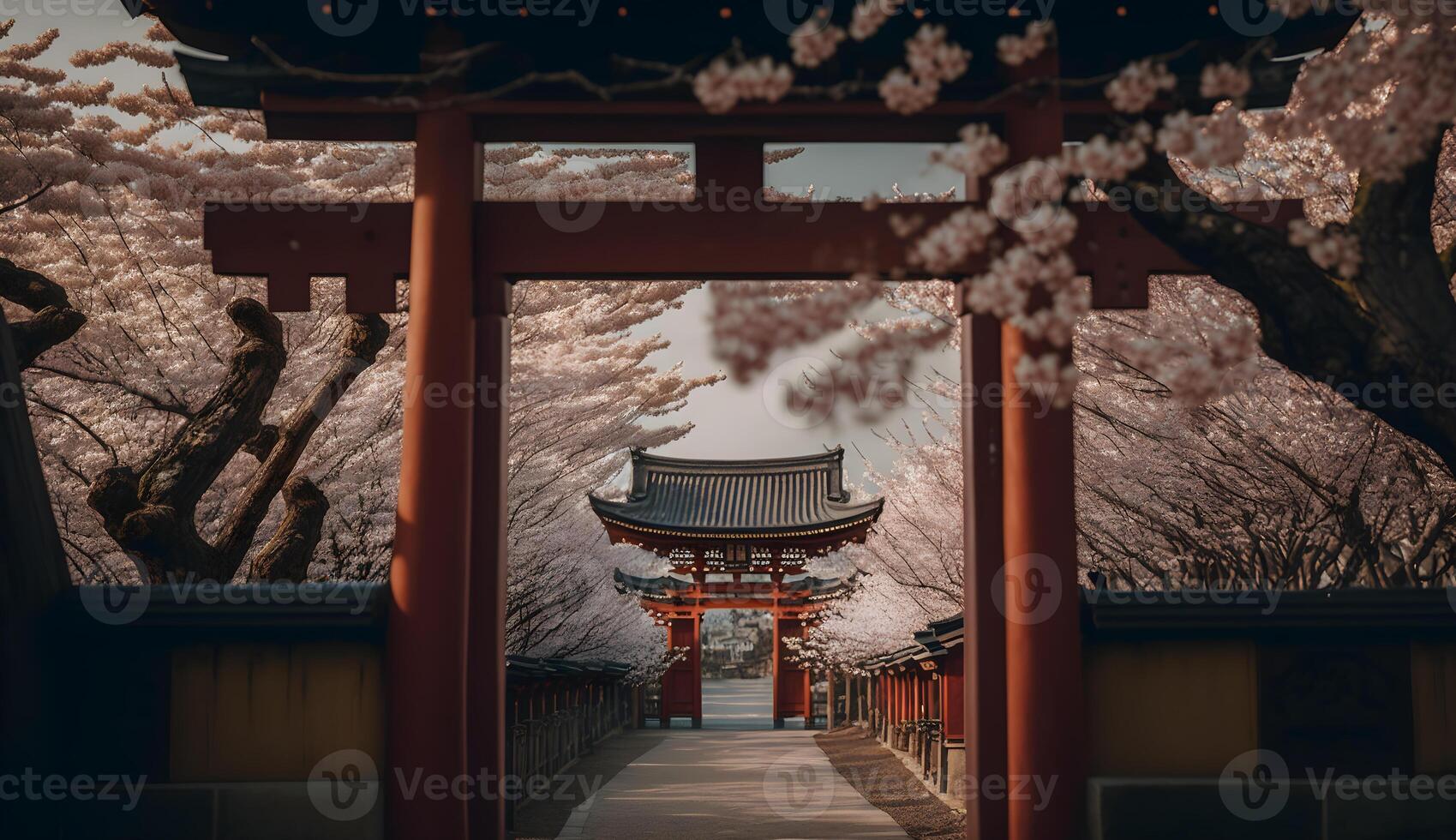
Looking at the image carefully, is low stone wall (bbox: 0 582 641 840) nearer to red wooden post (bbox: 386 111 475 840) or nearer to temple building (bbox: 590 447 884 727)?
red wooden post (bbox: 386 111 475 840)

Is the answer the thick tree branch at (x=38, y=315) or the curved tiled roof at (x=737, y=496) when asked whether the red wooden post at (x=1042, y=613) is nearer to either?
the thick tree branch at (x=38, y=315)

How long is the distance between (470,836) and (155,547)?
11.6 ft

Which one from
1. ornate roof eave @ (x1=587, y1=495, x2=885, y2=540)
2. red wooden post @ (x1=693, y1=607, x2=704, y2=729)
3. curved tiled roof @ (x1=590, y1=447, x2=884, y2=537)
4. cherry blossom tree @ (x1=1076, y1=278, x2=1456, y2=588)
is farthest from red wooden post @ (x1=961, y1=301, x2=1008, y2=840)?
red wooden post @ (x1=693, y1=607, x2=704, y2=729)

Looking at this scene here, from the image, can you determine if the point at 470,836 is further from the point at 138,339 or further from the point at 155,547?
the point at 138,339

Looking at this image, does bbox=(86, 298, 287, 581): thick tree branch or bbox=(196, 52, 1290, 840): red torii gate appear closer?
bbox=(196, 52, 1290, 840): red torii gate

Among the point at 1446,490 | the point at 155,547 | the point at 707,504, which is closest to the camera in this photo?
the point at 155,547

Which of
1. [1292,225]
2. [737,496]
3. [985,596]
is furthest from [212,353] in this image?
[737,496]

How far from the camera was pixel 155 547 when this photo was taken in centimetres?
884

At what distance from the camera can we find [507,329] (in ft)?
23.8

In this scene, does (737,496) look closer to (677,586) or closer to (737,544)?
(737,544)

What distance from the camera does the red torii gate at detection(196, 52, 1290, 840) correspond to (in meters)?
6.59

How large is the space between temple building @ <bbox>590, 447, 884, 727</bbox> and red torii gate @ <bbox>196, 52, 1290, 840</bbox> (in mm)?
28401

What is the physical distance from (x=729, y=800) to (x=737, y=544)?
22623 mm

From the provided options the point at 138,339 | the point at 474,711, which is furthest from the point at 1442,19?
the point at 138,339
